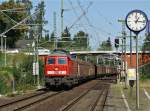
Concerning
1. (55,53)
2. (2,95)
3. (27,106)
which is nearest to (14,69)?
(55,53)

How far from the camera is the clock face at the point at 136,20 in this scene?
2598 centimetres

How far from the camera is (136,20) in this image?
26078mm

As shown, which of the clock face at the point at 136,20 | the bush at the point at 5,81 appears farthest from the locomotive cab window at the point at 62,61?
the clock face at the point at 136,20

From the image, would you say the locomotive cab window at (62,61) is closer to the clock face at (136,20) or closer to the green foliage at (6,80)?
the green foliage at (6,80)

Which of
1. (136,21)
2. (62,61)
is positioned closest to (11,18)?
(62,61)

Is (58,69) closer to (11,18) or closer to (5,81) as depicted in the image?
(5,81)

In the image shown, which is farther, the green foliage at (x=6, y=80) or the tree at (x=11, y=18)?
the tree at (x=11, y=18)

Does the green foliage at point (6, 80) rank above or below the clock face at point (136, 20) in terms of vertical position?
below

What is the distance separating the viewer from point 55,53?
50344 millimetres

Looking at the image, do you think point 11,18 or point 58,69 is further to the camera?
point 11,18

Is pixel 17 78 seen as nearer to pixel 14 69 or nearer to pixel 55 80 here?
pixel 14 69

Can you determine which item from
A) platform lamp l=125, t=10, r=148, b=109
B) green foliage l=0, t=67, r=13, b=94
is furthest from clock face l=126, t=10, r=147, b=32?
Answer: green foliage l=0, t=67, r=13, b=94

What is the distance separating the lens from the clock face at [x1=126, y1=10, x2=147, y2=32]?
85.3ft

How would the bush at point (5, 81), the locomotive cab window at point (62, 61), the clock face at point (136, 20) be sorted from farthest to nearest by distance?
the locomotive cab window at point (62, 61), the bush at point (5, 81), the clock face at point (136, 20)
